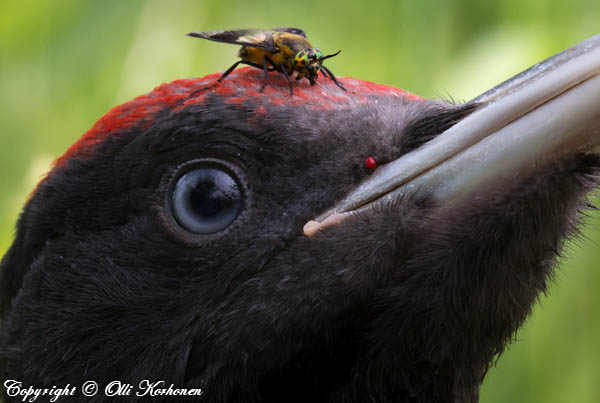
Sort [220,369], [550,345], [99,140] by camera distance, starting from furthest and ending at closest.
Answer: [550,345], [99,140], [220,369]

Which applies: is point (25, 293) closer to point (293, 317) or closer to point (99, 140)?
point (99, 140)

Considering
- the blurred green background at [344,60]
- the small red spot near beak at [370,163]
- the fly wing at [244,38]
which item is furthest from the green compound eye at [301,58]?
the blurred green background at [344,60]

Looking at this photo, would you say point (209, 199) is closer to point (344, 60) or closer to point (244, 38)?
point (244, 38)

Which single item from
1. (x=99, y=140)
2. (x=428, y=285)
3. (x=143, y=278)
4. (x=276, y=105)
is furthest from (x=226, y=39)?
(x=428, y=285)

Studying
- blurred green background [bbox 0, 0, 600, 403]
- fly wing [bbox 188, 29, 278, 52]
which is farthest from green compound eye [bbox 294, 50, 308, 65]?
→ blurred green background [bbox 0, 0, 600, 403]

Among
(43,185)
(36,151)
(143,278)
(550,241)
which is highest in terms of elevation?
(36,151)

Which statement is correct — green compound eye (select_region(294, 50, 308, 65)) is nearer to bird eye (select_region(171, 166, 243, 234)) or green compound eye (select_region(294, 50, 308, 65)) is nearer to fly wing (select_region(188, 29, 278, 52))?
fly wing (select_region(188, 29, 278, 52))
